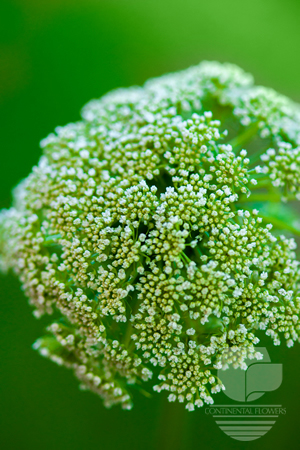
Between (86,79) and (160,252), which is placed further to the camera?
(86,79)

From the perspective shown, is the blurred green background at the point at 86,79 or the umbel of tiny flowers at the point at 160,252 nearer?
the umbel of tiny flowers at the point at 160,252

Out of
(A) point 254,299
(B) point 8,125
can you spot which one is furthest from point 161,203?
(B) point 8,125

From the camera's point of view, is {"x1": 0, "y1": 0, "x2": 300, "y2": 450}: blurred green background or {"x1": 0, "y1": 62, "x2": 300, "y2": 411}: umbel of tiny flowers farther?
{"x1": 0, "y1": 0, "x2": 300, "y2": 450}: blurred green background

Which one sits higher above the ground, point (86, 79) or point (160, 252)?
point (86, 79)
